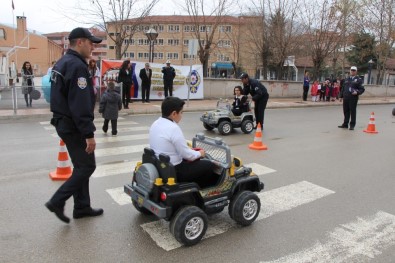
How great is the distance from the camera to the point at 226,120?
34.1 feet

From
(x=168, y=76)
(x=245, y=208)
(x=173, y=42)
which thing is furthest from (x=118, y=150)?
(x=173, y=42)

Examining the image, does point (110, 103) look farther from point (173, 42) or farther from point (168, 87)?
point (173, 42)

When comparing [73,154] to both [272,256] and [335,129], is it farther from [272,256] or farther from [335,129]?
[335,129]

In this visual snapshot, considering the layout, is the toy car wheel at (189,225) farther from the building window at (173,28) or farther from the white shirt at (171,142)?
the building window at (173,28)

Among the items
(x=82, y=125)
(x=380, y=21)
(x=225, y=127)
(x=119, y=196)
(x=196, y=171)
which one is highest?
(x=380, y=21)

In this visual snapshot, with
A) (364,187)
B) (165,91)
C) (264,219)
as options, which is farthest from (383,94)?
(264,219)

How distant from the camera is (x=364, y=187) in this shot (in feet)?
19.5

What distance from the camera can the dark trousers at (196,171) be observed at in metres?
4.01

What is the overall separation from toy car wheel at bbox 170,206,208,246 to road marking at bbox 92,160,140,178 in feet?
9.18

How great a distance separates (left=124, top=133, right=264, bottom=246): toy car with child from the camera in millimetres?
3781

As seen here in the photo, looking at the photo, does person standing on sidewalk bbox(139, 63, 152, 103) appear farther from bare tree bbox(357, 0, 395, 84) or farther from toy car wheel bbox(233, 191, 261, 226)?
bare tree bbox(357, 0, 395, 84)

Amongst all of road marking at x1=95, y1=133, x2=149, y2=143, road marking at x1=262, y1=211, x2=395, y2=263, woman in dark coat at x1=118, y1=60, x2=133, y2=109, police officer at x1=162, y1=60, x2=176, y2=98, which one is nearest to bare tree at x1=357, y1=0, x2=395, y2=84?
police officer at x1=162, y1=60, x2=176, y2=98

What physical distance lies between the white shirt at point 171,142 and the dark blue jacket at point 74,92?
0.69 m

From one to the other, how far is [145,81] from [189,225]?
1408cm
